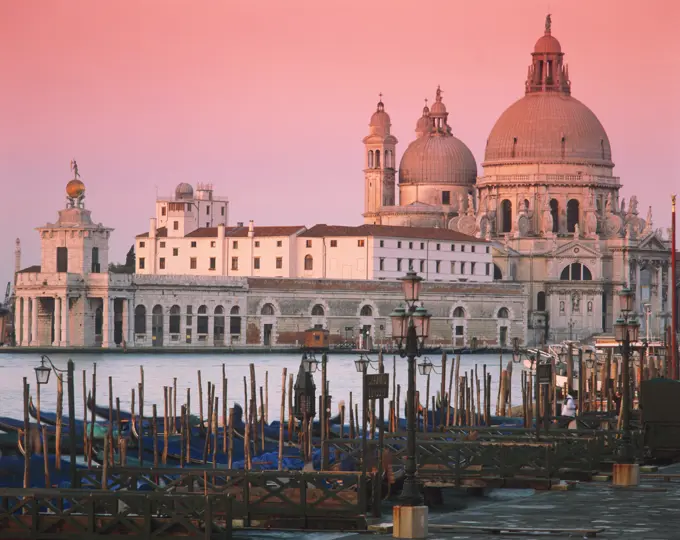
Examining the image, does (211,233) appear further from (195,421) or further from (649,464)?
(649,464)

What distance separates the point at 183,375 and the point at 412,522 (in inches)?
2163

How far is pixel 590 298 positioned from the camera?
11050 cm

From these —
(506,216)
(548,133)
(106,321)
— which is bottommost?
(106,321)

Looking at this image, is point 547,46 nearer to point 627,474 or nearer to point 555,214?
point 555,214

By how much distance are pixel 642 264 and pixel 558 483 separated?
91.0 metres

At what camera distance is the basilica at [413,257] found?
313ft

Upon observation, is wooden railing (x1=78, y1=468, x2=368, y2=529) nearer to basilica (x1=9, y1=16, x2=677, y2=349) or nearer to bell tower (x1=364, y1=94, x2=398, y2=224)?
basilica (x1=9, y1=16, x2=677, y2=349)

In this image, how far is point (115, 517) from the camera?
1858cm

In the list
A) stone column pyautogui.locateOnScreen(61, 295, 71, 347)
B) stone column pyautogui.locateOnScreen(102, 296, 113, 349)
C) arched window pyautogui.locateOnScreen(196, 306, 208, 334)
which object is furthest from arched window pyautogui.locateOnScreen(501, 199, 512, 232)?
stone column pyautogui.locateOnScreen(61, 295, 71, 347)

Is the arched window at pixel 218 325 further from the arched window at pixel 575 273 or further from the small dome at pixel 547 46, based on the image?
the small dome at pixel 547 46

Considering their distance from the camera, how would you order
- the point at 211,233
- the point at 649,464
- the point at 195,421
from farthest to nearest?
the point at 211,233, the point at 195,421, the point at 649,464

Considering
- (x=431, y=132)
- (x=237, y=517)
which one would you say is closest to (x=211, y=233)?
(x=431, y=132)

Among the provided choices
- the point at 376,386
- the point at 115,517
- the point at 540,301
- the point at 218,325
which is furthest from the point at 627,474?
the point at 540,301

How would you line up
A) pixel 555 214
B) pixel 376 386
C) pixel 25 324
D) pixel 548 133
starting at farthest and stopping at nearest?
1. pixel 555 214
2. pixel 548 133
3. pixel 25 324
4. pixel 376 386
